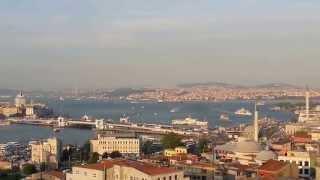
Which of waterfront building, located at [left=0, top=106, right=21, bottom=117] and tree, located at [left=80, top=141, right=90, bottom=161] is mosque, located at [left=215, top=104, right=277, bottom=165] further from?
waterfront building, located at [left=0, top=106, right=21, bottom=117]

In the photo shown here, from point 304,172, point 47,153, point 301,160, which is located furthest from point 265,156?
point 47,153

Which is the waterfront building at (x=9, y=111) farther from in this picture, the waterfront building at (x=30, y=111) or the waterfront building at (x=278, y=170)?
the waterfront building at (x=278, y=170)

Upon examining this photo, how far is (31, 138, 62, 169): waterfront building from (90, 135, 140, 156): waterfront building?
200cm

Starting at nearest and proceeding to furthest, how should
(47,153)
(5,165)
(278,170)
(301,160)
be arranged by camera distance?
(278,170)
(301,160)
(5,165)
(47,153)

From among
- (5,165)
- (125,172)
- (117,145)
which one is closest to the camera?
(125,172)

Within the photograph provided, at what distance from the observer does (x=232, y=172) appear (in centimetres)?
1102

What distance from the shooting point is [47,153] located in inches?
697

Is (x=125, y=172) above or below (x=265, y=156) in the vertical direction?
above

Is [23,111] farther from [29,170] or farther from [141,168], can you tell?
[141,168]

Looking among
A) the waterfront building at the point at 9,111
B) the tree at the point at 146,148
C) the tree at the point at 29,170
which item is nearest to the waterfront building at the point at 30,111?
the waterfront building at the point at 9,111

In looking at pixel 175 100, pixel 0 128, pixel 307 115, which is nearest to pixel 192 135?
pixel 307 115

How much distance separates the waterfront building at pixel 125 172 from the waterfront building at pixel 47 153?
293 inches

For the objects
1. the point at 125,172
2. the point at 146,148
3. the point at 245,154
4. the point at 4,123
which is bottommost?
the point at 4,123

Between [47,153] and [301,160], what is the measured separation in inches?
325
